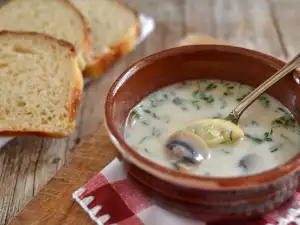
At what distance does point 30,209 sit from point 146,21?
56.9 inches

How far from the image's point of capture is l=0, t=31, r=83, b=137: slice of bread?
1.95 m

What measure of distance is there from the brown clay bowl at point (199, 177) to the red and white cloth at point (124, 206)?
0.27 ft

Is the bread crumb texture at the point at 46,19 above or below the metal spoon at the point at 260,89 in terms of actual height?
below

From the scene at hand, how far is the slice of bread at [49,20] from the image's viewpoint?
236 centimetres

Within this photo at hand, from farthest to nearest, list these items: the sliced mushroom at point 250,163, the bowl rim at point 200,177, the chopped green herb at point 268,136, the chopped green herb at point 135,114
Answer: the chopped green herb at point 135,114 → the chopped green herb at point 268,136 → the sliced mushroom at point 250,163 → the bowl rim at point 200,177

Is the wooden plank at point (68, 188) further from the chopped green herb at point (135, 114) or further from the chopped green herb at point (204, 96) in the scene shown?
the chopped green herb at point (204, 96)

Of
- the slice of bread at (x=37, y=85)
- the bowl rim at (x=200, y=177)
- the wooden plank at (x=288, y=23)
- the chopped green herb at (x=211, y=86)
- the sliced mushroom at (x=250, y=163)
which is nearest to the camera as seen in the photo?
the bowl rim at (x=200, y=177)

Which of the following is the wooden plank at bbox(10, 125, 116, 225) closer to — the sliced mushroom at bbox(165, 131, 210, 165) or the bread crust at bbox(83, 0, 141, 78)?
the sliced mushroom at bbox(165, 131, 210, 165)

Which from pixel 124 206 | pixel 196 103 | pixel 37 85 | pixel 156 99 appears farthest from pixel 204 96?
pixel 37 85

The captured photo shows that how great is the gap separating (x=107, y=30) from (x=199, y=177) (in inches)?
57.7

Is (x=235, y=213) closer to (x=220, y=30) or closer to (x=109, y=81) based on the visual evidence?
(x=109, y=81)

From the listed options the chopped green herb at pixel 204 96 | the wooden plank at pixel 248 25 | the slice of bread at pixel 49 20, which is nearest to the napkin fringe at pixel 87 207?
the chopped green herb at pixel 204 96

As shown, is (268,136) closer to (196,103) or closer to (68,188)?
(196,103)

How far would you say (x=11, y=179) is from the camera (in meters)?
1.87
